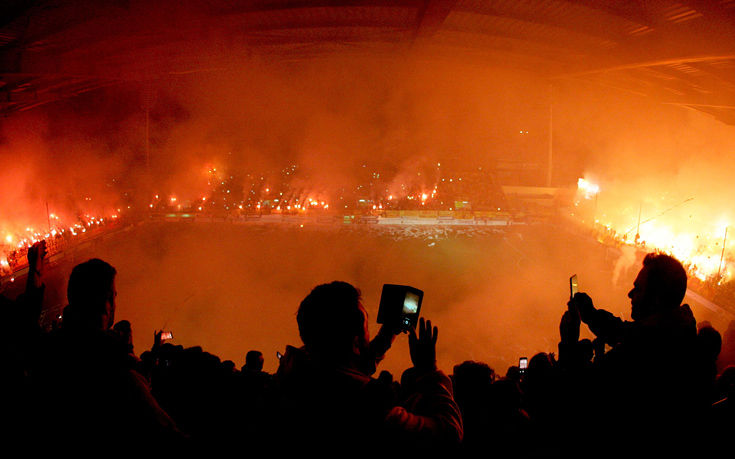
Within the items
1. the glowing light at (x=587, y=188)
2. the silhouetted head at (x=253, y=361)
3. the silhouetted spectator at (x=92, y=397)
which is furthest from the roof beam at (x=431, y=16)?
the glowing light at (x=587, y=188)

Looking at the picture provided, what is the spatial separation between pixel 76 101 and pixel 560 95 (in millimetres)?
9856

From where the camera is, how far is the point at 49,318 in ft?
16.4

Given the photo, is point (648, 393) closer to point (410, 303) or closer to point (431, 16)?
point (410, 303)

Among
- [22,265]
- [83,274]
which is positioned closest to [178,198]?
[22,265]

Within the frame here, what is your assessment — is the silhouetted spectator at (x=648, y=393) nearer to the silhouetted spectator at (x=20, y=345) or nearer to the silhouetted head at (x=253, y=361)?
the silhouetted spectator at (x=20, y=345)

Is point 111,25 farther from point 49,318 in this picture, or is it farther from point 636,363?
point 636,363

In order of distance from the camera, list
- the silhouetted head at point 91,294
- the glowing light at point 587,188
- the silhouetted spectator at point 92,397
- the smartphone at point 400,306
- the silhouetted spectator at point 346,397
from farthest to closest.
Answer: the glowing light at point 587,188 → the smartphone at point 400,306 → the silhouetted head at point 91,294 → the silhouetted spectator at point 92,397 → the silhouetted spectator at point 346,397

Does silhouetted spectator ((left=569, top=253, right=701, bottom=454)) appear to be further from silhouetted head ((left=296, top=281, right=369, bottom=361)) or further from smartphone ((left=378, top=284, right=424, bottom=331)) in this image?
silhouetted head ((left=296, top=281, right=369, bottom=361))

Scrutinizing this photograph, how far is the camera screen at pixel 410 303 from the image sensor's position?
1112 millimetres

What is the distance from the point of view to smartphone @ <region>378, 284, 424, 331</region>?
1111 millimetres

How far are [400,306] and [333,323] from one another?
443 millimetres

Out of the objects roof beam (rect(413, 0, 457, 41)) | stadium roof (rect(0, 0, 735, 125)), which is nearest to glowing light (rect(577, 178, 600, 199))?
stadium roof (rect(0, 0, 735, 125))

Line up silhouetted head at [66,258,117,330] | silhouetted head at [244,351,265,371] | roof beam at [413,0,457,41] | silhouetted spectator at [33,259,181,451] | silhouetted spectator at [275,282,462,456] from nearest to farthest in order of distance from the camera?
silhouetted spectator at [275,282,462,456], silhouetted spectator at [33,259,181,451], silhouetted head at [66,258,117,330], silhouetted head at [244,351,265,371], roof beam at [413,0,457,41]

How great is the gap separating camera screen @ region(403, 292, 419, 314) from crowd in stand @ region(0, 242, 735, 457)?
0.24 feet
